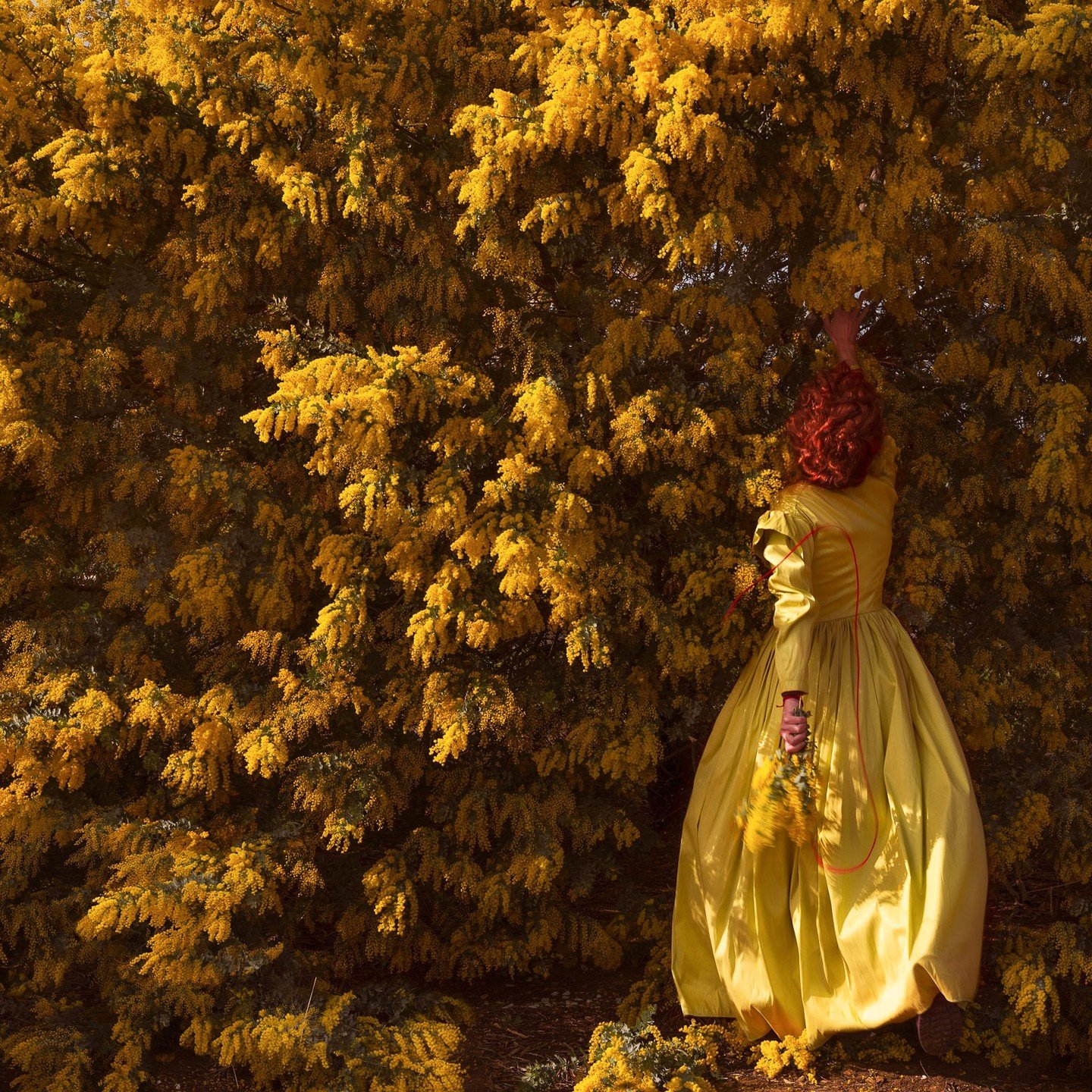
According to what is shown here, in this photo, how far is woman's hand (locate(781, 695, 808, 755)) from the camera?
10.8 ft

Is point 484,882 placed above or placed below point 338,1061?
above

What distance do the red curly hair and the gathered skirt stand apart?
Result: 0.45 meters

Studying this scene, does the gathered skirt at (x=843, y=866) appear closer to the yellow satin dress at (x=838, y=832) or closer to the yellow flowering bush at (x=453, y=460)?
the yellow satin dress at (x=838, y=832)

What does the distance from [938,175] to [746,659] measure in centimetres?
166

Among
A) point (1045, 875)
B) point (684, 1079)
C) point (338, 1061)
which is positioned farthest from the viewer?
point (1045, 875)

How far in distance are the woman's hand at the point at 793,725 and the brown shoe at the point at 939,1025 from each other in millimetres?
826

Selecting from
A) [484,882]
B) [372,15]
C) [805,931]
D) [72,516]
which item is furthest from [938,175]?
[72,516]

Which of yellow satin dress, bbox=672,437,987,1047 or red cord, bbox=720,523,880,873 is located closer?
yellow satin dress, bbox=672,437,987,1047

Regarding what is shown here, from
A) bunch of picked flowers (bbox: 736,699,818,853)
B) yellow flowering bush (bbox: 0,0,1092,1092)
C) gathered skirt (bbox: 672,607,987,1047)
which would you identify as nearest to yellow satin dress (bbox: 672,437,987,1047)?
gathered skirt (bbox: 672,607,987,1047)

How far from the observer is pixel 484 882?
401 cm

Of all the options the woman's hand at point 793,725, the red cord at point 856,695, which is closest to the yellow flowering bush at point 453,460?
the red cord at point 856,695

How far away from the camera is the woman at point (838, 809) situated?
11.0 feet

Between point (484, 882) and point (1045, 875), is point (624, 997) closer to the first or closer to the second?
point (484, 882)

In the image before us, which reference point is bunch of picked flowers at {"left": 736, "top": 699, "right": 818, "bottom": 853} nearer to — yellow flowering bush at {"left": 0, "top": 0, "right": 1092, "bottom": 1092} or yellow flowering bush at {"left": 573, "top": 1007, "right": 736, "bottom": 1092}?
yellow flowering bush at {"left": 0, "top": 0, "right": 1092, "bottom": 1092}
